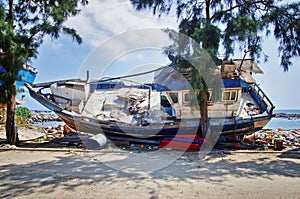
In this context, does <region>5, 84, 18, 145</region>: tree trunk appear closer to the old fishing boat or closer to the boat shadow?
the boat shadow

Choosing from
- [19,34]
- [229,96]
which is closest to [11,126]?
[19,34]

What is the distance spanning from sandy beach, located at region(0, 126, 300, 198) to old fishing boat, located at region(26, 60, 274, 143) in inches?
77.3

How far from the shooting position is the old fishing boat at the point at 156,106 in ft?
29.3

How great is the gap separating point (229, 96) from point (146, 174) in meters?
5.76

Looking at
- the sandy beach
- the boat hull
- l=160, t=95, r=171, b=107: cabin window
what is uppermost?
l=160, t=95, r=171, b=107: cabin window

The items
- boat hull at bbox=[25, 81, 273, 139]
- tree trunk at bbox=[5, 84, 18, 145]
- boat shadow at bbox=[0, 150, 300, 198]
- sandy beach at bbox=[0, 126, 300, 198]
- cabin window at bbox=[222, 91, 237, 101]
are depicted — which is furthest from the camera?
cabin window at bbox=[222, 91, 237, 101]

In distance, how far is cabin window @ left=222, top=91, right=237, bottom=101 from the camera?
9.17 m

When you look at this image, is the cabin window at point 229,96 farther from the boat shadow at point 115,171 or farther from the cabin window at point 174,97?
the boat shadow at point 115,171

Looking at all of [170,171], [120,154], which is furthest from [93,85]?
[170,171]

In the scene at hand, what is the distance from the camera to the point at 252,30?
288 inches

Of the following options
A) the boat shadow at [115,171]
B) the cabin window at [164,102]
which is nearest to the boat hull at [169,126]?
the cabin window at [164,102]

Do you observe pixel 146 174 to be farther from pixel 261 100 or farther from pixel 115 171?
pixel 261 100

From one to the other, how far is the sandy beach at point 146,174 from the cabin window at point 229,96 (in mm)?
2822

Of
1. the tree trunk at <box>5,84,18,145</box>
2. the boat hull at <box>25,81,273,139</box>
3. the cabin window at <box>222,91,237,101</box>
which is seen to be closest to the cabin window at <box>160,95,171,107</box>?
the boat hull at <box>25,81,273,139</box>
